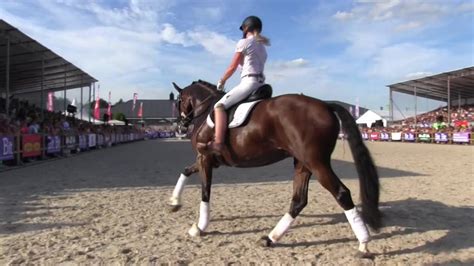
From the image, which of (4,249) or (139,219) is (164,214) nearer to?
(139,219)

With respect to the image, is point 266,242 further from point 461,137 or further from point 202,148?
point 461,137

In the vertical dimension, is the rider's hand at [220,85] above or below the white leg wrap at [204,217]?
above

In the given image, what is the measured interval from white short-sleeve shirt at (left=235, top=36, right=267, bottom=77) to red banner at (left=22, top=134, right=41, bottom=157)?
12.5 m

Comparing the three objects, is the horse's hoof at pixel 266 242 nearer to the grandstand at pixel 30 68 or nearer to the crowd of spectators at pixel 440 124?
the grandstand at pixel 30 68

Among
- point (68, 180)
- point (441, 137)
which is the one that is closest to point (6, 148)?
point (68, 180)

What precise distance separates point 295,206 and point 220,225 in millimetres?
1299

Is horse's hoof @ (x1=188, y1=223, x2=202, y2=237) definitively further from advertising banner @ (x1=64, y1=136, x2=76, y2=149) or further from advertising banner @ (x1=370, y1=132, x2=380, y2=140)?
advertising banner @ (x1=370, y1=132, x2=380, y2=140)

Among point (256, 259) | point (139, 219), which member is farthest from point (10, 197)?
point (256, 259)

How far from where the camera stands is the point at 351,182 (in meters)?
10.1

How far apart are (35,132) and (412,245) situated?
A: 15328mm

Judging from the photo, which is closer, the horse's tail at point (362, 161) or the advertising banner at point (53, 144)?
the horse's tail at point (362, 161)

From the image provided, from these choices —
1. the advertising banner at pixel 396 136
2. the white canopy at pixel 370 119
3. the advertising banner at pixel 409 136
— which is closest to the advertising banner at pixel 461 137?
the advertising banner at pixel 409 136

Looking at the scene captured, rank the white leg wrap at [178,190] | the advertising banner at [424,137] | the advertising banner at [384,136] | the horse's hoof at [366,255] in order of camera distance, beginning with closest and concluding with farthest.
→ the horse's hoof at [366,255]
the white leg wrap at [178,190]
the advertising banner at [424,137]
the advertising banner at [384,136]

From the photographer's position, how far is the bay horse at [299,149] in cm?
438
